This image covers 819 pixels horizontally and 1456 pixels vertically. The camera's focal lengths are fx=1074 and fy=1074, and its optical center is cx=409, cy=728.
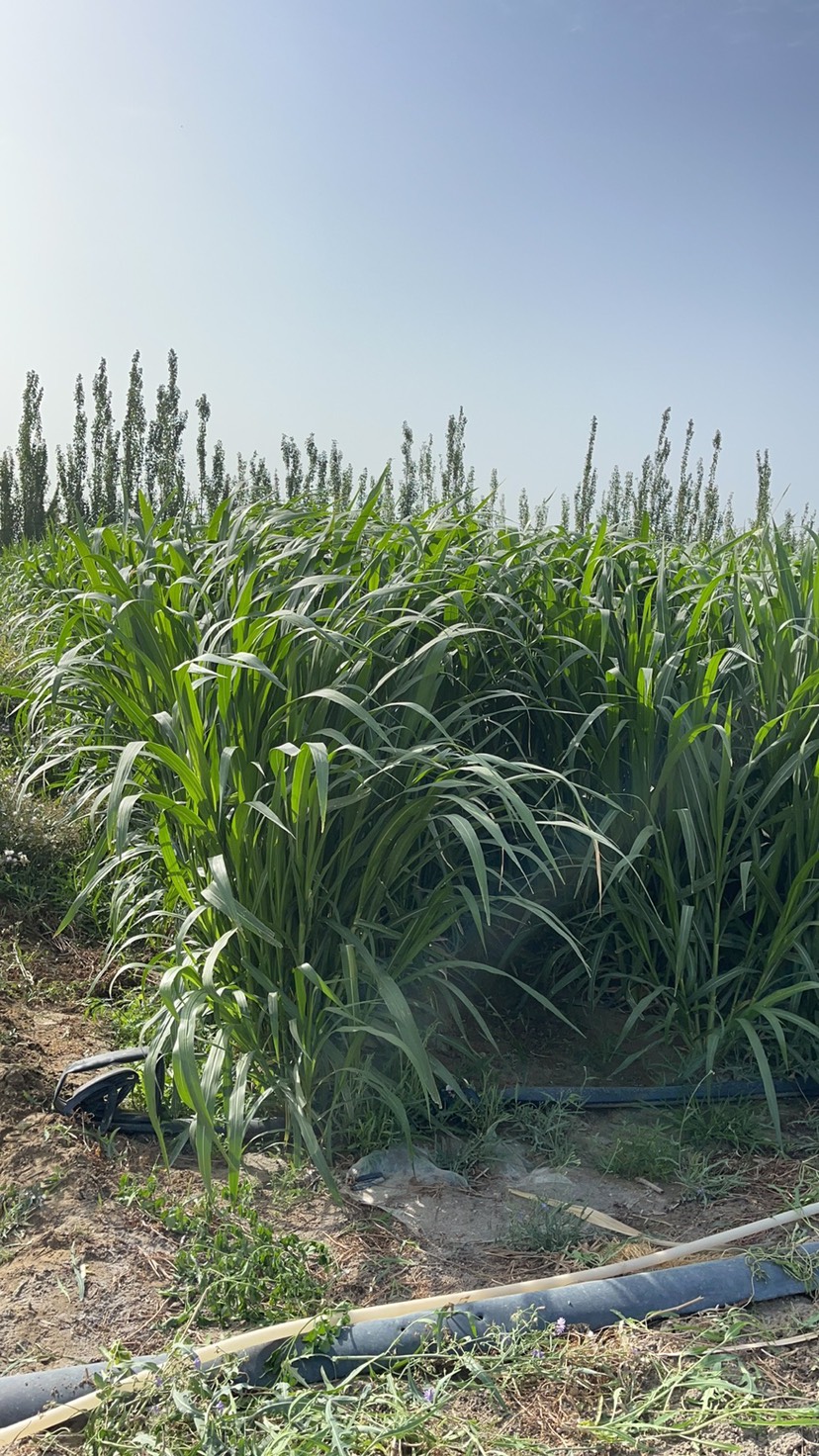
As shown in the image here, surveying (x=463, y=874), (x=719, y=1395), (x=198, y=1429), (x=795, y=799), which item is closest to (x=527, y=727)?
(x=463, y=874)

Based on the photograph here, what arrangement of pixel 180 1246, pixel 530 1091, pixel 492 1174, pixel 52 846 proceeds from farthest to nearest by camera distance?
pixel 52 846
pixel 530 1091
pixel 492 1174
pixel 180 1246

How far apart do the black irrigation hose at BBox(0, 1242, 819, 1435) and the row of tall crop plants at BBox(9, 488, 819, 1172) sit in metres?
0.33

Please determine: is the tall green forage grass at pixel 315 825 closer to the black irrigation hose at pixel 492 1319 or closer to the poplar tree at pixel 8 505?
the black irrigation hose at pixel 492 1319

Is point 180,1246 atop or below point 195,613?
below

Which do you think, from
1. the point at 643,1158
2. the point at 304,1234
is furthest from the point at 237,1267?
the point at 643,1158

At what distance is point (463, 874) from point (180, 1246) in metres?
0.99

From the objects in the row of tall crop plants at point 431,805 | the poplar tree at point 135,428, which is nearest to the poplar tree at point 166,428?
the poplar tree at point 135,428

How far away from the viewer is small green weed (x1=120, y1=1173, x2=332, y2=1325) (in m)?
1.62

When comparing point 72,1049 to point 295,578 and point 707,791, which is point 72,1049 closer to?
point 295,578

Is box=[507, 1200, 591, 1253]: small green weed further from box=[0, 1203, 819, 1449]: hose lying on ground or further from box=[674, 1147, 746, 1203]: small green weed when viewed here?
box=[674, 1147, 746, 1203]: small green weed

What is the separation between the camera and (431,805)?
1991 millimetres

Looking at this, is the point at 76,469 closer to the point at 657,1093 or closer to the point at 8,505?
the point at 8,505

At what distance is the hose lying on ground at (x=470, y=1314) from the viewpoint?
145 centimetres

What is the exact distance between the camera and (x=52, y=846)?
3.27m
